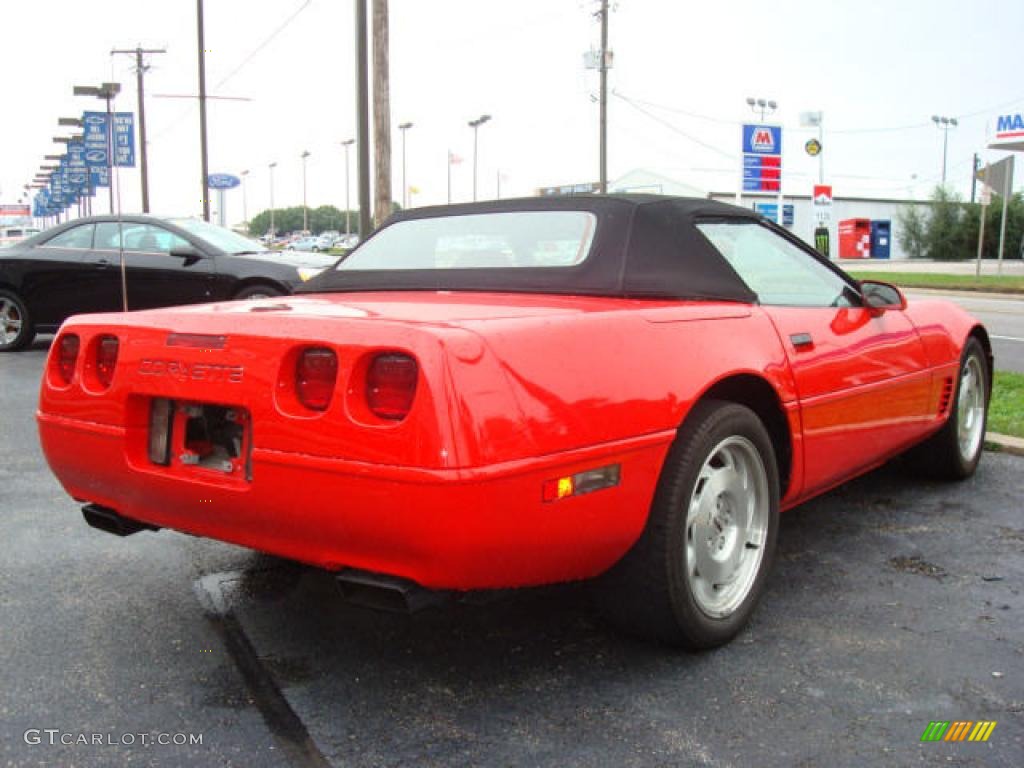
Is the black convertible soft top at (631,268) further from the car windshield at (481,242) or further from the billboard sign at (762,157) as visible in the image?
the billboard sign at (762,157)

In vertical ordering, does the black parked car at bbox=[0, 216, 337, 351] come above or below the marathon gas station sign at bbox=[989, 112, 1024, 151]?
below

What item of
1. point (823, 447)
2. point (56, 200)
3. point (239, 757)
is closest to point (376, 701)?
point (239, 757)

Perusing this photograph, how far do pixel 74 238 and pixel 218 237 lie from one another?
5.12 feet

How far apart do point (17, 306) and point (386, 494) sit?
31.7ft

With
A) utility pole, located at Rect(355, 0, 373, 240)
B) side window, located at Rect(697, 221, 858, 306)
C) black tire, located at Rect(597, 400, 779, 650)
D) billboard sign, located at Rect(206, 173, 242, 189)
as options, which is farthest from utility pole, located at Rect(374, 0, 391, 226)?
billboard sign, located at Rect(206, 173, 242, 189)

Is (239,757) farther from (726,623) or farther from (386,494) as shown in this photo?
(726,623)

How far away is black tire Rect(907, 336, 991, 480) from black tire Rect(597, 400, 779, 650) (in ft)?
6.60

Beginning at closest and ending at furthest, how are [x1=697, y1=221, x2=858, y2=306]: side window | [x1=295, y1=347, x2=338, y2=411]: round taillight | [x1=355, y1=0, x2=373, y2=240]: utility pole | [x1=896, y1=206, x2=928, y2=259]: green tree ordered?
[x1=295, y1=347, x2=338, y2=411]: round taillight
[x1=697, y1=221, x2=858, y2=306]: side window
[x1=355, y1=0, x2=373, y2=240]: utility pole
[x1=896, y1=206, x2=928, y2=259]: green tree

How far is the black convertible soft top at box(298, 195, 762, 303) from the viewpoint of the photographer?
9.83ft

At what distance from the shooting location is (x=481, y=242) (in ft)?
11.4

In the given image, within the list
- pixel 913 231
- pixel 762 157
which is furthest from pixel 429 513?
pixel 913 231

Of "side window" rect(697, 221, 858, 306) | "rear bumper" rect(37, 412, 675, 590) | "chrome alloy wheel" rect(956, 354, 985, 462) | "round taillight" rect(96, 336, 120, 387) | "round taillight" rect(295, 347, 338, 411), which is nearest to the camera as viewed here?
"rear bumper" rect(37, 412, 675, 590)

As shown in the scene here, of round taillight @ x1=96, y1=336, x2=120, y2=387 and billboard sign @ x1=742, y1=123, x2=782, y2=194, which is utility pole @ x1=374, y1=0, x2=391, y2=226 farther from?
billboard sign @ x1=742, y1=123, x2=782, y2=194

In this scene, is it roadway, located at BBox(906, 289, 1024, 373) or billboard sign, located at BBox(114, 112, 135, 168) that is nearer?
roadway, located at BBox(906, 289, 1024, 373)
